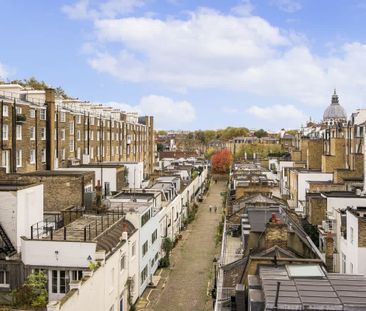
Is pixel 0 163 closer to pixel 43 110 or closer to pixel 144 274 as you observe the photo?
pixel 43 110

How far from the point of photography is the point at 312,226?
37.6 m

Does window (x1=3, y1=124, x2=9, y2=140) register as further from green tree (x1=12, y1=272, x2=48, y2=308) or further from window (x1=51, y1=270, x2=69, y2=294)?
green tree (x1=12, y1=272, x2=48, y2=308)

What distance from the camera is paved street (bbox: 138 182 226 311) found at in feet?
115

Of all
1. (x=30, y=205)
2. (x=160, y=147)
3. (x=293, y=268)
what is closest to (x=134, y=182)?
(x=30, y=205)

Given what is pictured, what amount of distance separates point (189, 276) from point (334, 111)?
333 feet

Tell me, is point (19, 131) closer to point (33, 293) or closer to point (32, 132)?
point (32, 132)

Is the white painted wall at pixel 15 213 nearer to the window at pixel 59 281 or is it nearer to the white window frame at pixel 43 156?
the window at pixel 59 281

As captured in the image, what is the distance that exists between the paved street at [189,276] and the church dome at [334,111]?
75256mm

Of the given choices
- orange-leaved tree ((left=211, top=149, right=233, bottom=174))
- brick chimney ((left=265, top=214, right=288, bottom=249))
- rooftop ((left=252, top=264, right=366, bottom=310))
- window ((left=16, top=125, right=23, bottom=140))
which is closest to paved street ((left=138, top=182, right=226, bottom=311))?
brick chimney ((left=265, top=214, right=288, bottom=249))

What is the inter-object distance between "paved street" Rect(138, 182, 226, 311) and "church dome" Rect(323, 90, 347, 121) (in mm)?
75256

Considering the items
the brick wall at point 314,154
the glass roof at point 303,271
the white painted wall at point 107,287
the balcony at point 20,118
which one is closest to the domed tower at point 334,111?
the brick wall at point 314,154

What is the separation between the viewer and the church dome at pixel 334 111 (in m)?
131

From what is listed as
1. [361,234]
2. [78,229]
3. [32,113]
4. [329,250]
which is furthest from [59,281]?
[32,113]

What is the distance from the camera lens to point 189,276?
1651 inches
